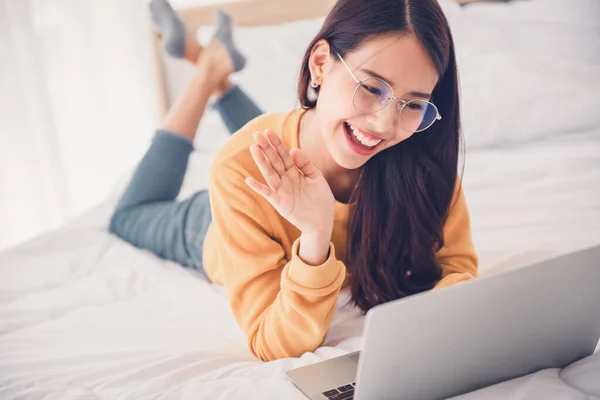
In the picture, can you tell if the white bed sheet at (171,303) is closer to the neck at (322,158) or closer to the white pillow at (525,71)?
the white pillow at (525,71)

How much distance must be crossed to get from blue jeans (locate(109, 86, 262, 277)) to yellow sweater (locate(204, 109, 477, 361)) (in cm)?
35

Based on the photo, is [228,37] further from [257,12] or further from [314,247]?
[314,247]

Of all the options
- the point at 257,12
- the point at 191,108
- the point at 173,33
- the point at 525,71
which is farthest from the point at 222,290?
the point at 257,12

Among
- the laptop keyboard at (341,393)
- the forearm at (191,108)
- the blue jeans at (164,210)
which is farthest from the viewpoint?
the forearm at (191,108)

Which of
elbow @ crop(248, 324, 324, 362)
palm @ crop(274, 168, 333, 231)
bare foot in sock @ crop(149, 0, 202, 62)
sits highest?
bare foot in sock @ crop(149, 0, 202, 62)

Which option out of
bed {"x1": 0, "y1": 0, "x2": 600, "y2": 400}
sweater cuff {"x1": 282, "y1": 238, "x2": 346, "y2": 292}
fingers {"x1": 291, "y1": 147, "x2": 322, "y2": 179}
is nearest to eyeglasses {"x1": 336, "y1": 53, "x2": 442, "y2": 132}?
fingers {"x1": 291, "y1": 147, "x2": 322, "y2": 179}

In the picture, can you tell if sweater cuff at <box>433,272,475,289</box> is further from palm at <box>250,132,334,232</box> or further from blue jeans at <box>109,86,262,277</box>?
blue jeans at <box>109,86,262,277</box>

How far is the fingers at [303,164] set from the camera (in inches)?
32.3

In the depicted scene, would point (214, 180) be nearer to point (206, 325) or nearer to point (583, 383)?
point (206, 325)

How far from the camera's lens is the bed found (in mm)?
852

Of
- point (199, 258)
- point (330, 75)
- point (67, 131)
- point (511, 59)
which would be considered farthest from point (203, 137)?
point (330, 75)

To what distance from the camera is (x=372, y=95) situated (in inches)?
32.6

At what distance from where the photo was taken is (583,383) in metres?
0.69

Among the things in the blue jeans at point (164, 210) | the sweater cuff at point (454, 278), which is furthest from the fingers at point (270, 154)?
the blue jeans at point (164, 210)
